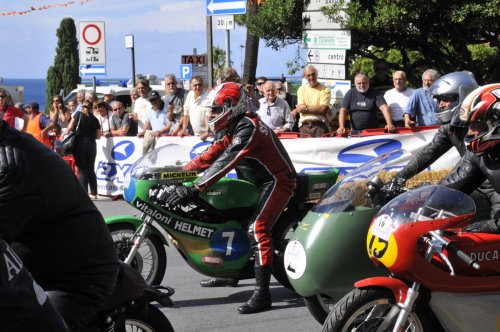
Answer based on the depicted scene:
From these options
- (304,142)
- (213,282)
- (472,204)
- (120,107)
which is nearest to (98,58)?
(120,107)

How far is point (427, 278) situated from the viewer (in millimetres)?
4410

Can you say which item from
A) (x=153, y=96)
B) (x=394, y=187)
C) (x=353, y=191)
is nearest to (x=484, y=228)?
(x=394, y=187)

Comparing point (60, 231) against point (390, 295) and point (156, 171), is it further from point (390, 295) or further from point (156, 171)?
point (156, 171)

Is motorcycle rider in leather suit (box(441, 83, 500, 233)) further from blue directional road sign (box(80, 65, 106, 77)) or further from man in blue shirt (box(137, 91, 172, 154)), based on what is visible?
blue directional road sign (box(80, 65, 106, 77))

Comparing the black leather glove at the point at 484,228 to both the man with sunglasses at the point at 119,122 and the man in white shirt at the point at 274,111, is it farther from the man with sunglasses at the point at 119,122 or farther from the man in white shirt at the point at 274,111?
the man with sunglasses at the point at 119,122

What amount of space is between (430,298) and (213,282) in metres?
3.34

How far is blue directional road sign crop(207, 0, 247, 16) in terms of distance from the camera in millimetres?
13858

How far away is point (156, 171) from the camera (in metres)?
6.73

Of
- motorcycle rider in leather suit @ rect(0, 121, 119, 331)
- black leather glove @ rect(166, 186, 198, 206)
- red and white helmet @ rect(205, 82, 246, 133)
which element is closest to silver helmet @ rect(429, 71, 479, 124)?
red and white helmet @ rect(205, 82, 246, 133)

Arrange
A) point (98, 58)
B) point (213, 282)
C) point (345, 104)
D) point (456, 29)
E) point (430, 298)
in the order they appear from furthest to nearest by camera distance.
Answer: point (98, 58) < point (456, 29) < point (345, 104) < point (213, 282) < point (430, 298)

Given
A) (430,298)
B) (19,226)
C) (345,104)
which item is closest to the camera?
(19,226)

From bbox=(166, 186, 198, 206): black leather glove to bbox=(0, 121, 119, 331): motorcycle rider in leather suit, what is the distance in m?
2.94

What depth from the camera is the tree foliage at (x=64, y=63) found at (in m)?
47.1

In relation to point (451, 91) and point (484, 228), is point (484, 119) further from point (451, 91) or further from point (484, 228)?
point (451, 91)
